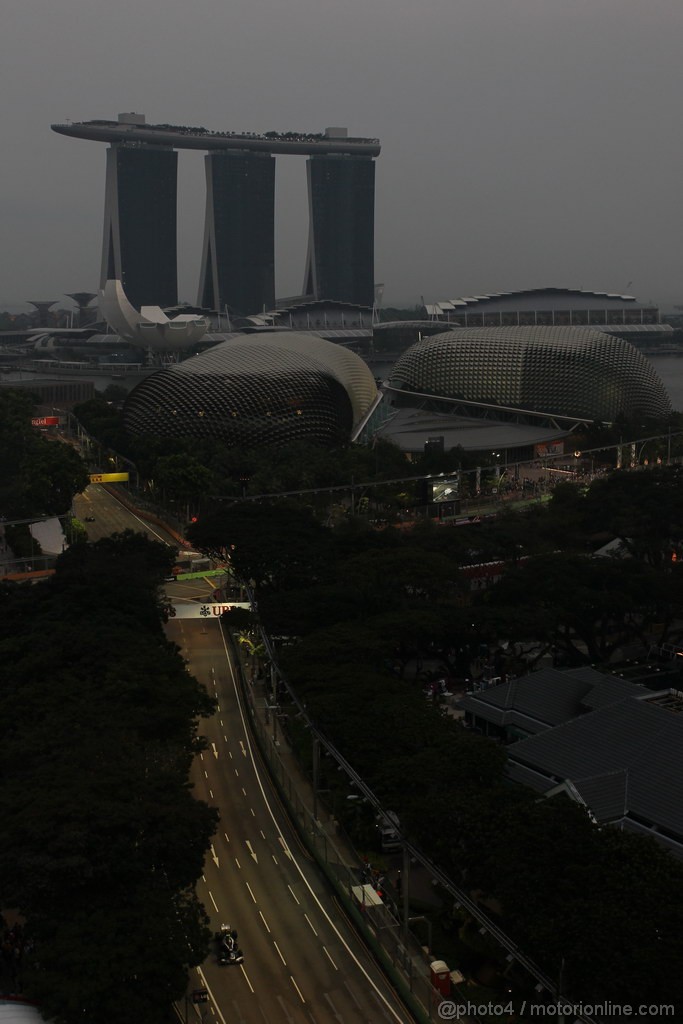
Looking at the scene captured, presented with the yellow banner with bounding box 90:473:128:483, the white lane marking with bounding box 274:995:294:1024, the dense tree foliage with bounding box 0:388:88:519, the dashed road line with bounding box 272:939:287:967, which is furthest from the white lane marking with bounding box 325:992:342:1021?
the yellow banner with bounding box 90:473:128:483

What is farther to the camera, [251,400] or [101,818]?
[251,400]

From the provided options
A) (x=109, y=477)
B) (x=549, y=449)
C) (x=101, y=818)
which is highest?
(x=549, y=449)

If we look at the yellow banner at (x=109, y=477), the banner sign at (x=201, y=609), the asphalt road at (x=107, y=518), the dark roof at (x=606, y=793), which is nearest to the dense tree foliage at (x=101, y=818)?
the dark roof at (x=606, y=793)

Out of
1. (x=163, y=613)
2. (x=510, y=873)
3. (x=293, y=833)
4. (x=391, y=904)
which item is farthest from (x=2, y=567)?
(x=510, y=873)

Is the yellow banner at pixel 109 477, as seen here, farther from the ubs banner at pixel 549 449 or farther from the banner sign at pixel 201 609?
the ubs banner at pixel 549 449

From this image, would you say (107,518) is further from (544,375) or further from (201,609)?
(544,375)

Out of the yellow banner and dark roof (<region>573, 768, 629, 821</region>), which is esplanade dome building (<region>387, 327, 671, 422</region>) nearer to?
the yellow banner

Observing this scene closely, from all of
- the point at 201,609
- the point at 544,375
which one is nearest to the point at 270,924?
the point at 201,609
